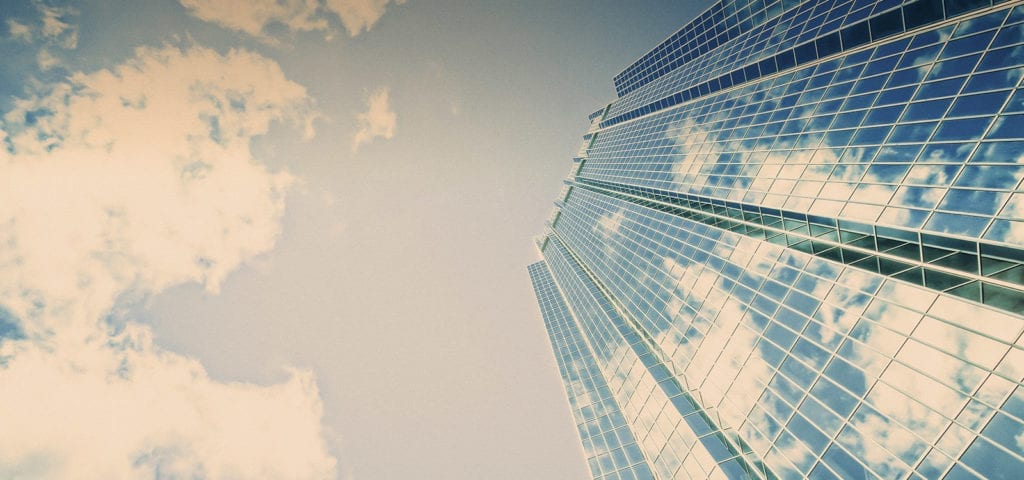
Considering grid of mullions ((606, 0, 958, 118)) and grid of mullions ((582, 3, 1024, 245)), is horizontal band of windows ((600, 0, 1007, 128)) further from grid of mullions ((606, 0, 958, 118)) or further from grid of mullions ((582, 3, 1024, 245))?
grid of mullions ((582, 3, 1024, 245))

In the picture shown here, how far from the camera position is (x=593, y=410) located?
2041 inches

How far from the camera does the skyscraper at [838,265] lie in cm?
1577

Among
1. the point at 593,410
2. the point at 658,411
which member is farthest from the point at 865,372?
the point at 593,410

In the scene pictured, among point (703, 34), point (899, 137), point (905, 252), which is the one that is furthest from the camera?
point (703, 34)

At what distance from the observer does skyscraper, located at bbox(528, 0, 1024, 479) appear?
51.7 feet

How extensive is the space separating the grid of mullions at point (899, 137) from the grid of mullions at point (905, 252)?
2.56ft

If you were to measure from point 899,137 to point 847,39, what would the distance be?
49.7ft

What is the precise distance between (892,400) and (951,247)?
841 centimetres

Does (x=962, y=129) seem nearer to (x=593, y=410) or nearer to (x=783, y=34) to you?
(x=783, y=34)

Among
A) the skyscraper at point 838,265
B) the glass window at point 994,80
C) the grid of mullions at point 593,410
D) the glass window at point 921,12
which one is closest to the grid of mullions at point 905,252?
the skyscraper at point 838,265

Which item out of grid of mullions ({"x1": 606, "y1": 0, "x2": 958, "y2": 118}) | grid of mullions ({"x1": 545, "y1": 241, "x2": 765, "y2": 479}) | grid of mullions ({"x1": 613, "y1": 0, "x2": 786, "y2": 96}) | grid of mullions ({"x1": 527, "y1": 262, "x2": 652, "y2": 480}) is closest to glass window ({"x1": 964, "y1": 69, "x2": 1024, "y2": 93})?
grid of mullions ({"x1": 606, "y1": 0, "x2": 958, "y2": 118})

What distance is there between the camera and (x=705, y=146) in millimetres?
42625

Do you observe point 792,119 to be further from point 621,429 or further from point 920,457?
point 621,429

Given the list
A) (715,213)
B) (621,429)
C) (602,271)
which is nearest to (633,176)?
(602,271)
